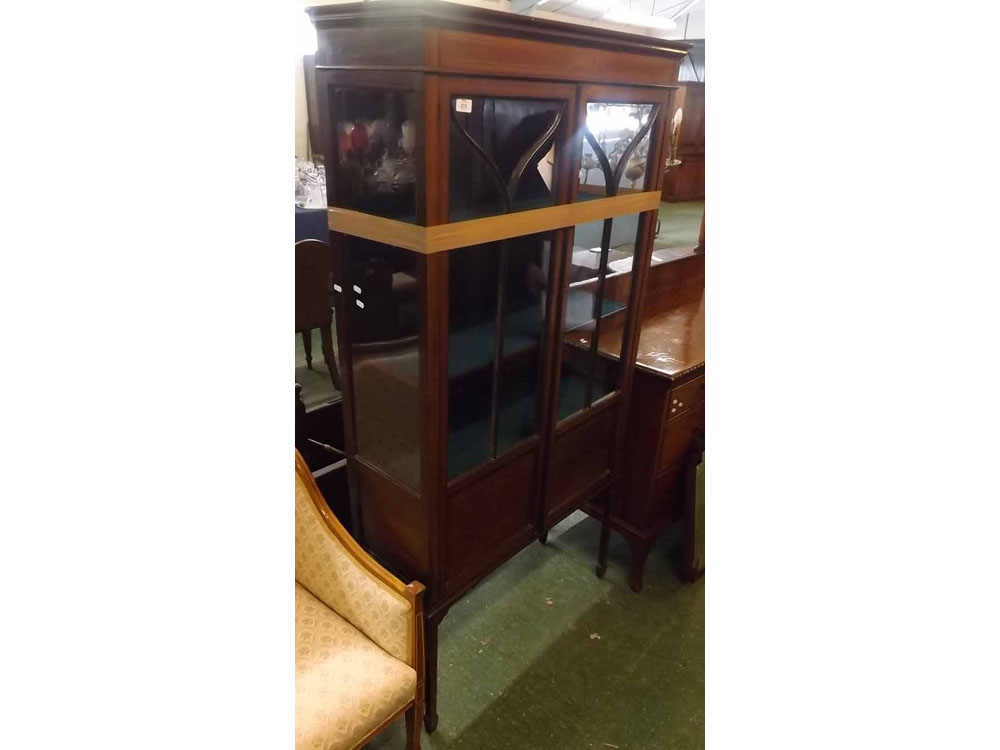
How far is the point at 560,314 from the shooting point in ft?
4.35

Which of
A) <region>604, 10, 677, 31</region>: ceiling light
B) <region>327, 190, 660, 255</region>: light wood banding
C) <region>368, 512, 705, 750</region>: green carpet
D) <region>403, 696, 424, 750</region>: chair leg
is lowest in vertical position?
<region>368, 512, 705, 750</region>: green carpet

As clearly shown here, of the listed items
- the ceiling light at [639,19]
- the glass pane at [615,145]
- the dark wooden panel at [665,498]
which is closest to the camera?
the glass pane at [615,145]

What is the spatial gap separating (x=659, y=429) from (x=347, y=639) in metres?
0.99

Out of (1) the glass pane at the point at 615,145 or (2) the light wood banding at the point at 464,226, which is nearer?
(2) the light wood banding at the point at 464,226

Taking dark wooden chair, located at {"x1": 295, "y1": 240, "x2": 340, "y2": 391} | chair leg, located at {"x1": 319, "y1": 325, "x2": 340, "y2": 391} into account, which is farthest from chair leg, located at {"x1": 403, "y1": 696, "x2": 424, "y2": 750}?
chair leg, located at {"x1": 319, "y1": 325, "x2": 340, "y2": 391}

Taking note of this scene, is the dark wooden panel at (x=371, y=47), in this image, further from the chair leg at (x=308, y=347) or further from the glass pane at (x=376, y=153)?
the chair leg at (x=308, y=347)

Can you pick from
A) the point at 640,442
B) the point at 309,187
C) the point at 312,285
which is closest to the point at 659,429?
the point at 640,442

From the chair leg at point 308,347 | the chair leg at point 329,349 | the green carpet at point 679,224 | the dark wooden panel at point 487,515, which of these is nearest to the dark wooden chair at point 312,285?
the chair leg at point 329,349

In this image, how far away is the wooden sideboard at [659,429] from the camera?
1.73m

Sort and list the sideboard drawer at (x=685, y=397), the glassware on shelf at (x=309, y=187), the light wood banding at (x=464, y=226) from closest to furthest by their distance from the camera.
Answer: the light wood banding at (x=464, y=226) → the sideboard drawer at (x=685, y=397) → the glassware on shelf at (x=309, y=187)

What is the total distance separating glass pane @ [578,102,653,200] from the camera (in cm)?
123

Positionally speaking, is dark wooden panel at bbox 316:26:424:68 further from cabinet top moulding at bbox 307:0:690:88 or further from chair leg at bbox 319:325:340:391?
chair leg at bbox 319:325:340:391

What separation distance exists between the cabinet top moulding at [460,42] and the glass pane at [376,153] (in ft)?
0.19

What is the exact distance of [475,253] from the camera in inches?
Result: 44.6
